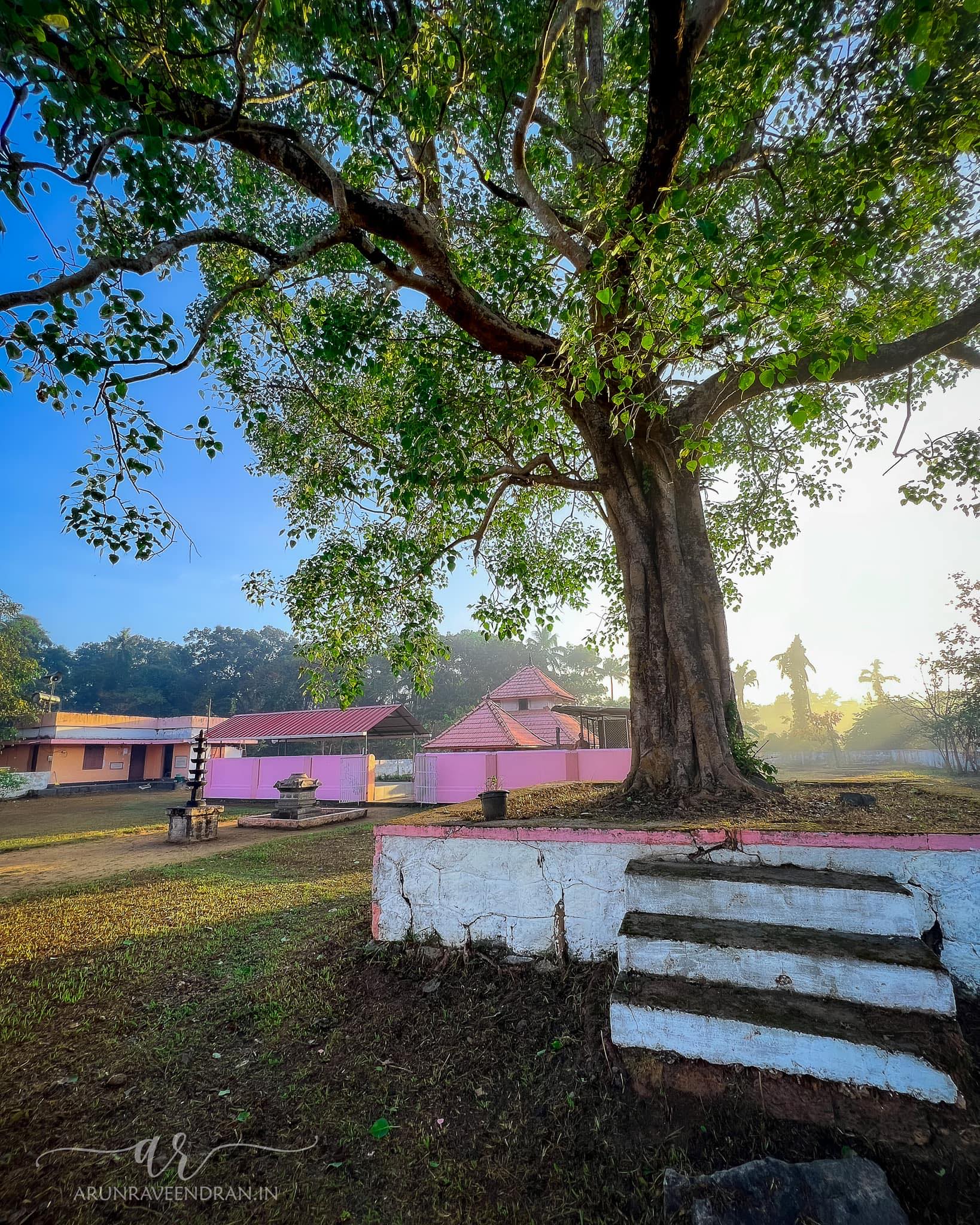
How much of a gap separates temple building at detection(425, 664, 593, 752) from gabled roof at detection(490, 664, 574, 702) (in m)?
0.03

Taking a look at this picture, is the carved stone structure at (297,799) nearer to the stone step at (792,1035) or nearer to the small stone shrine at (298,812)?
the small stone shrine at (298,812)

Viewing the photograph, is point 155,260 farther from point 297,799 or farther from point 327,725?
point 327,725

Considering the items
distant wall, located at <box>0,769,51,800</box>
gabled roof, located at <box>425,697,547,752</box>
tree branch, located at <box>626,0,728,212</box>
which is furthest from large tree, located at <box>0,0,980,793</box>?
distant wall, located at <box>0,769,51,800</box>

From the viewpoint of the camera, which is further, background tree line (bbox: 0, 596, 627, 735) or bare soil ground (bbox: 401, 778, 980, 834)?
background tree line (bbox: 0, 596, 627, 735)

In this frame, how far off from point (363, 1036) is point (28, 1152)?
1.53m

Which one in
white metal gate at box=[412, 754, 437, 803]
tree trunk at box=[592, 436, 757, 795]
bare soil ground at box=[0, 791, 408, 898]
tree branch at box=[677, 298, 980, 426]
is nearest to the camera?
tree trunk at box=[592, 436, 757, 795]

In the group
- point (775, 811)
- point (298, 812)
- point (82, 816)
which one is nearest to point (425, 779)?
point (298, 812)

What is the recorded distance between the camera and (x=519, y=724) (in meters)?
22.4

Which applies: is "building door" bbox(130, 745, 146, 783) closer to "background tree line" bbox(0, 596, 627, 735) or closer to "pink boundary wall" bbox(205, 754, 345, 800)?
"background tree line" bbox(0, 596, 627, 735)

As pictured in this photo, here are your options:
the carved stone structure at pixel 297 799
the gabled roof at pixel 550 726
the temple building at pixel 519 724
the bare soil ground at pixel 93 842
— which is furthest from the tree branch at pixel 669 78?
the gabled roof at pixel 550 726

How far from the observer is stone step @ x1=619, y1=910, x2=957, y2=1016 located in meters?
2.36

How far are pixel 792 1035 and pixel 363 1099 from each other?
Result: 204 cm

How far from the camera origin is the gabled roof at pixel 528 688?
2502cm

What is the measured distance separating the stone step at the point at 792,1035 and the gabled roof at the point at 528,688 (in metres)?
22.2
